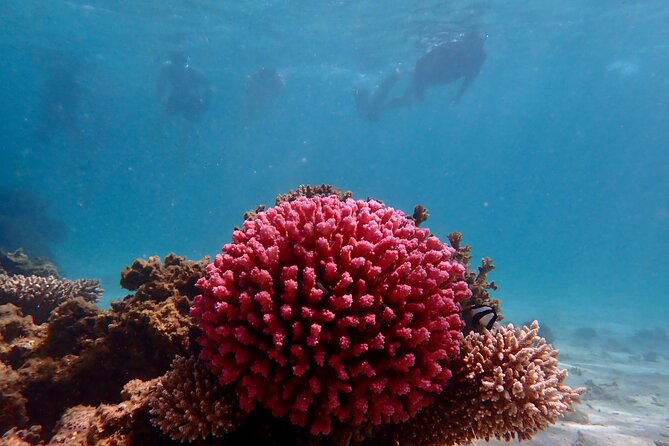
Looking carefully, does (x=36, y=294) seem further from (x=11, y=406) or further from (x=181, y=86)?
(x=181, y=86)

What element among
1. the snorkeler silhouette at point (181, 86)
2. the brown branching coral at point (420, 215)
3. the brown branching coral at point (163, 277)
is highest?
the snorkeler silhouette at point (181, 86)

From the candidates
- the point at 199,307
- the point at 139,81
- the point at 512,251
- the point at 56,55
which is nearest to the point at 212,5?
the point at 56,55

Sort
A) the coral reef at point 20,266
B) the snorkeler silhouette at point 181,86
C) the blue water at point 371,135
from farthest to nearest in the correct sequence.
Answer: the snorkeler silhouette at point 181,86, the blue water at point 371,135, the coral reef at point 20,266

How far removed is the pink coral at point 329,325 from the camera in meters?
2.64

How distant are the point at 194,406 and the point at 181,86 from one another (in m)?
45.8

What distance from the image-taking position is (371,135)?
12731 centimetres

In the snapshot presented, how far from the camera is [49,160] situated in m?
108

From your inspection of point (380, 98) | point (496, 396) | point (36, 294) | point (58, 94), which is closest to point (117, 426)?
point (496, 396)

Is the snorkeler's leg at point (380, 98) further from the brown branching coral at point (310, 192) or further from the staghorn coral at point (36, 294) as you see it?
the staghorn coral at point (36, 294)

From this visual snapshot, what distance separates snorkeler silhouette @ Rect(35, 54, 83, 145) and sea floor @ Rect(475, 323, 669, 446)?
185ft

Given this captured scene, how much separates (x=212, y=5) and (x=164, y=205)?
118 meters

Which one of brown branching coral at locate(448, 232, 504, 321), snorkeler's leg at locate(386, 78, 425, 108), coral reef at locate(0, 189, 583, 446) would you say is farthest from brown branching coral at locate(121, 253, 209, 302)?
snorkeler's leg at locate(386, 78, 425, 108)

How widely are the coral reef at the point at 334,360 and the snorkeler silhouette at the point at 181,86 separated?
146ft

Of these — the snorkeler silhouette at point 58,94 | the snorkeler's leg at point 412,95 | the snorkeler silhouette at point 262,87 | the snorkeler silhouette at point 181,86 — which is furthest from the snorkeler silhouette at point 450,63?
the snorkeler silhouette at point 58,94
